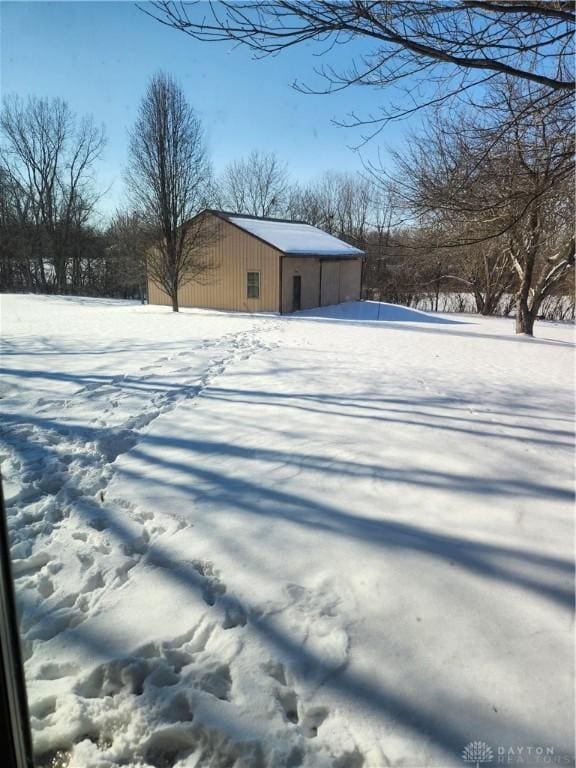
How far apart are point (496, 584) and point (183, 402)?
11.8 feet

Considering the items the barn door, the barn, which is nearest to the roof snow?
the barn

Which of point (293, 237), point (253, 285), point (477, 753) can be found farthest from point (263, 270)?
point (477, 753)

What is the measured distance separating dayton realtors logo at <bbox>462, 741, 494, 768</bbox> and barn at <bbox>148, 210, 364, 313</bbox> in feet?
61.9

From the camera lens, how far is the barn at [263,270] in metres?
19.7

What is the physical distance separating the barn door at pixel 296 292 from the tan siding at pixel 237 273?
1167 millimetres

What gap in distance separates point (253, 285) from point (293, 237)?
377cm

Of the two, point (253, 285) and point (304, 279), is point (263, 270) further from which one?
point (304, 279)

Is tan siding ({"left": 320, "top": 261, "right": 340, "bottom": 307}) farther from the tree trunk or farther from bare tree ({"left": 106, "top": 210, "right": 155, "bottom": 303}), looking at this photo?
the tree trunk

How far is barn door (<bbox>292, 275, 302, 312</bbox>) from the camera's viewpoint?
20.5 meters

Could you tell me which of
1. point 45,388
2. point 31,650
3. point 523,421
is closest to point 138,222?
point 45,388

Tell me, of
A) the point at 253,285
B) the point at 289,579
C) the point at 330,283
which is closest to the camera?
the point at 289,579

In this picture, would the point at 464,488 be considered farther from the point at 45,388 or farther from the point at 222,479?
the point at 45,388

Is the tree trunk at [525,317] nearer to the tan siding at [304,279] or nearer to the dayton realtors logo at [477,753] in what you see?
the tan siding at [304,279]

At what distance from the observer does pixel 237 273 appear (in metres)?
20.7
